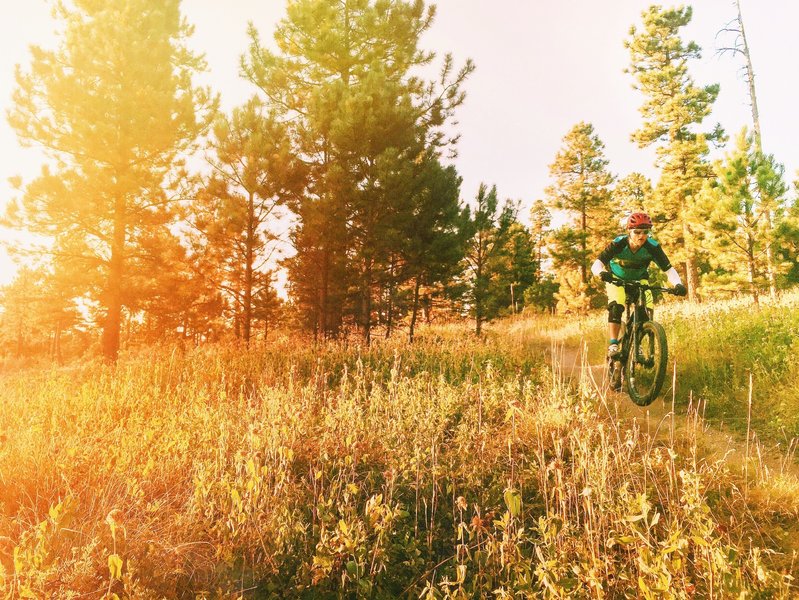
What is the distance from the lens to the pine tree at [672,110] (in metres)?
22.1

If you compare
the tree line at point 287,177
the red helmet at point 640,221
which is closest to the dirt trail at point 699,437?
the red helmet at point 640,221

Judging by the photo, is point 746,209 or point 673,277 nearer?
point 673,277

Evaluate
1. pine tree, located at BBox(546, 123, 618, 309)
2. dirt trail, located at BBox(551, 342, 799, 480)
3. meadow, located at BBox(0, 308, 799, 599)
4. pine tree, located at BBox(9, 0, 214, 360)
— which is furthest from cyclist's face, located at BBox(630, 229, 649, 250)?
pine tree, located at BBox(546, 123, 618, 309)

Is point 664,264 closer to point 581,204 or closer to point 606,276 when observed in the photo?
point 606,276

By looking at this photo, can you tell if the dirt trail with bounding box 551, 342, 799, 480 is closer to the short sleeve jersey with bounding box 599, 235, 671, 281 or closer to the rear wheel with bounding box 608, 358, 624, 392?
the rear wheel with bounding box 608, 358, 624, 392

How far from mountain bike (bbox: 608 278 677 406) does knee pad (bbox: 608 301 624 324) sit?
8 centimetres

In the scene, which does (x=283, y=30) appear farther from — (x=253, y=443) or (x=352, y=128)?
(x=253, y=443)

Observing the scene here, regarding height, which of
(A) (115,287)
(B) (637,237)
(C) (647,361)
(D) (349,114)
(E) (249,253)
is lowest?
(C) (647,361)

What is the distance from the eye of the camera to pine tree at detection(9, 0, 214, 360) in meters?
12.8

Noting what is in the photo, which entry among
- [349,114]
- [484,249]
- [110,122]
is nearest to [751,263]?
[484,249]

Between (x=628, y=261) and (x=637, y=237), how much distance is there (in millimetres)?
363

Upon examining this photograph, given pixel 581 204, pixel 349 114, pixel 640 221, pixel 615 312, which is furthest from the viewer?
pixel 581 204

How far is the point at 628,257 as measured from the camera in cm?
604

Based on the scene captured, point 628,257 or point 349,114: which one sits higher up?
point 349,114
